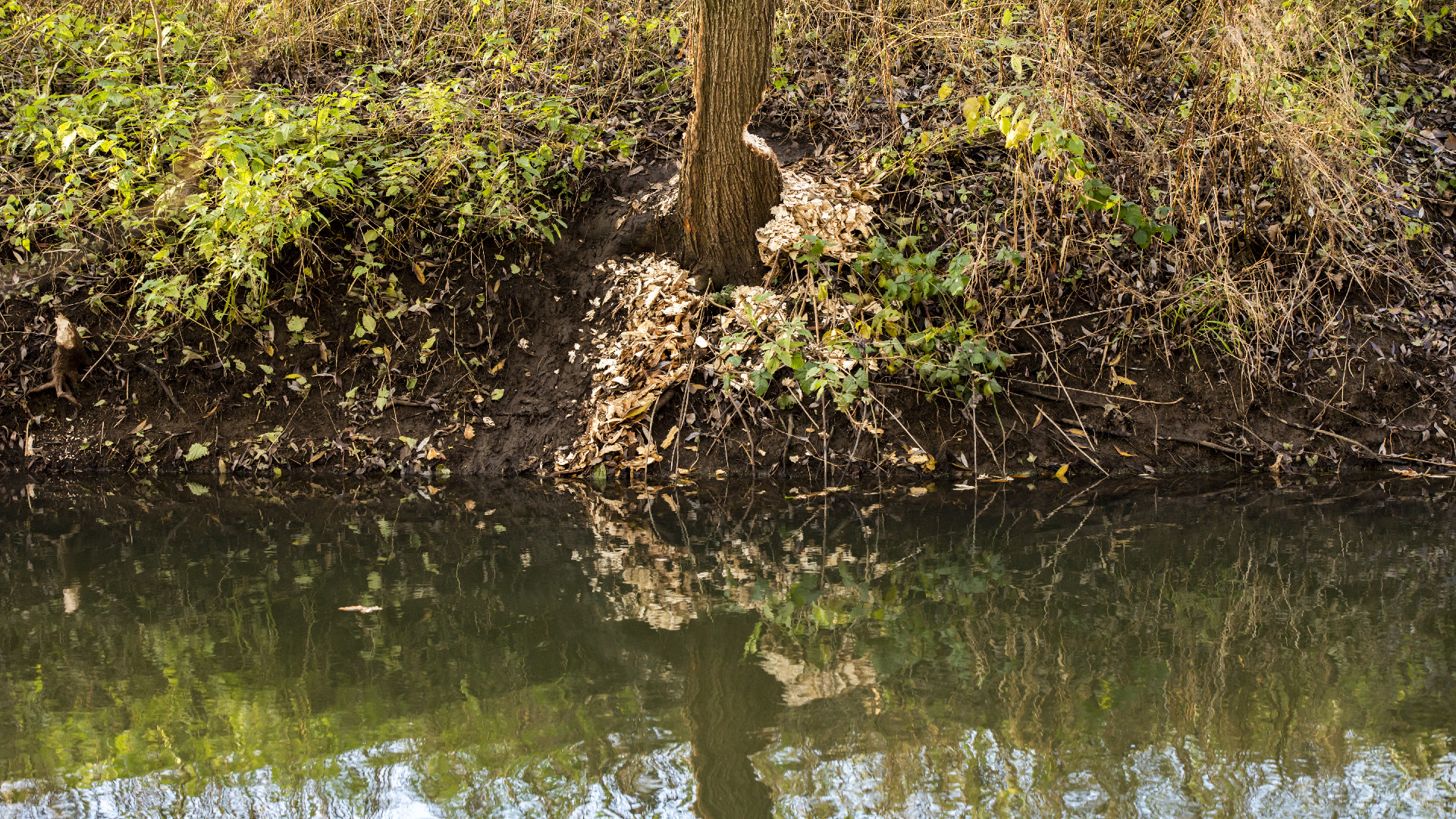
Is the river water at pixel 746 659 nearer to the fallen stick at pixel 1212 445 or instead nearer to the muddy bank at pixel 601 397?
the fallen stick at pixel 1212 445

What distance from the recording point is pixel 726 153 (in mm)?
5906

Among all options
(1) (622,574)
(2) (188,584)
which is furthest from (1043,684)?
(2) (188,584)

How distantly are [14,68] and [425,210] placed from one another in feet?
12.2

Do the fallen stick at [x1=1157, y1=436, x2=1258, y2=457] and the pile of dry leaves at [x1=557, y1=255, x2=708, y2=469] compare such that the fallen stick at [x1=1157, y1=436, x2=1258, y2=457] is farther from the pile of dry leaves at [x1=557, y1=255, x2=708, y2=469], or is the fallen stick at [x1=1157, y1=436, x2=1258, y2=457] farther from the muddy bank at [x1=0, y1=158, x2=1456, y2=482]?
the pile of dry leaves at [x1=557, y1=255, x2=708, y2=469]

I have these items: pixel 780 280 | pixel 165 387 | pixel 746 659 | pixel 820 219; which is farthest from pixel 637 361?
pixel 746 659

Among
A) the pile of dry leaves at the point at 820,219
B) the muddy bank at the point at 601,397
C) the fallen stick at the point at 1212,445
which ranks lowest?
the fallen stick at the point at 1212,445

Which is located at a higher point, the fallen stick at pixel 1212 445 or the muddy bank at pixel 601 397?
the muddy bank at pixel 601 397

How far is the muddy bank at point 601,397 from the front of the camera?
5.67 metres

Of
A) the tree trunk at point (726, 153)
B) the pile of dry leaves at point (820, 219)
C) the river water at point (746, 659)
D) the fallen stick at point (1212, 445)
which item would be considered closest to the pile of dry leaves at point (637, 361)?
the tree trunk at point (726, 153)

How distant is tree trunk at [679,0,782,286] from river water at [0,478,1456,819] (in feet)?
6.09

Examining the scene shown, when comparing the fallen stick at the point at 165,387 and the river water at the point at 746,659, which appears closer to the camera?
the river water at the point at 746,659

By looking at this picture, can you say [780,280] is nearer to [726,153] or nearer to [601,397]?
[726,153]

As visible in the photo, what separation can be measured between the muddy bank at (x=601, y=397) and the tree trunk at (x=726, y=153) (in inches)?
14.5

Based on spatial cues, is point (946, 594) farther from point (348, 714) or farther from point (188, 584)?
point (188, 584)
